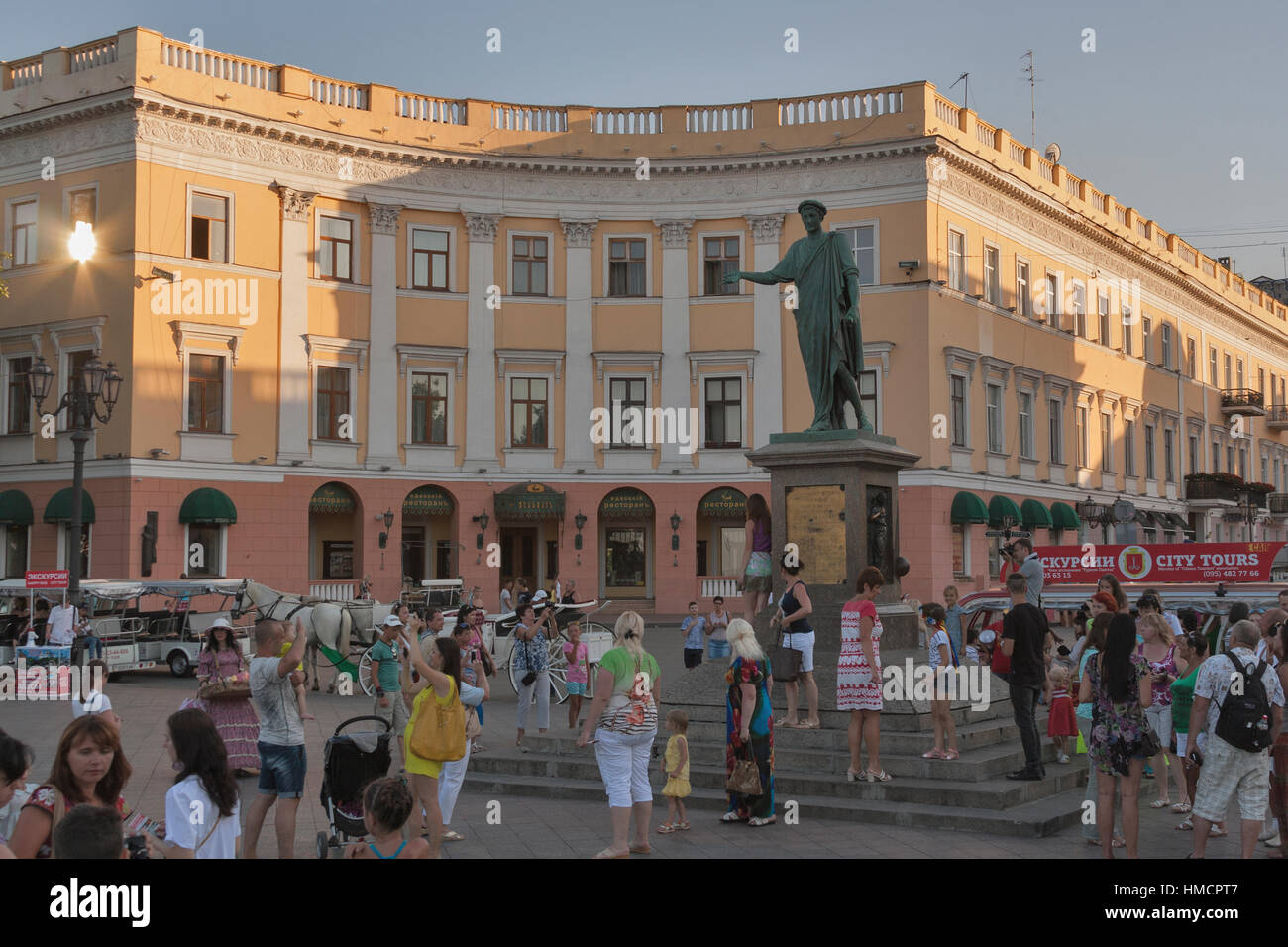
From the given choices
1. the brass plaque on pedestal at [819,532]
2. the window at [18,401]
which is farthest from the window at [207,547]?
the brass plaque on pedestal at [819,532]

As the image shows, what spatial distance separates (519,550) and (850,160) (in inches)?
600

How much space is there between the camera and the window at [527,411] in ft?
125

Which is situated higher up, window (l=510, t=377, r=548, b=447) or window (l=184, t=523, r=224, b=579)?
window (l=510, t=377, r=548, b=447)

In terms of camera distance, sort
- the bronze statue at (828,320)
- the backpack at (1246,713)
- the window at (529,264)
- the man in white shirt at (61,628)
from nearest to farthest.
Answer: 1. the backpack at (1246,713)
2. the bronze statue at (828,320)
3. the man in white shirt at (61,628)
4. the window at (529,264)

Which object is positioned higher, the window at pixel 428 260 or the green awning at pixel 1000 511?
the window at pixel 428 260

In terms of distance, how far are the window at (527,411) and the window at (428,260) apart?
3.65 meters

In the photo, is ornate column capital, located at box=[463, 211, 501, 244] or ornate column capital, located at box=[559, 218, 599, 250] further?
ornate column capital, located at box=[559, 218, 599, 250]

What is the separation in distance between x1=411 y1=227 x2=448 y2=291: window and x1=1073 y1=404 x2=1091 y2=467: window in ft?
77.5

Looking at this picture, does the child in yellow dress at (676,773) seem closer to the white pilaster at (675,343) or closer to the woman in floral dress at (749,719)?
the woman in floral dress at (749,719)

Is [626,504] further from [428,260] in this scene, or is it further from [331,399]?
[428,260]

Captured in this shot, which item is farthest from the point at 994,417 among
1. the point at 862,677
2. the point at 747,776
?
the point at 747,776

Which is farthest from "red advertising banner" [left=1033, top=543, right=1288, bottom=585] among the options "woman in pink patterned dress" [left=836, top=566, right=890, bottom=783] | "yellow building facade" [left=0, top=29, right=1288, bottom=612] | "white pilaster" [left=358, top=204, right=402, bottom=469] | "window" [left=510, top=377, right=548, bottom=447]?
"white pilaster" [left=358, top=204, right=402, bottom=469]

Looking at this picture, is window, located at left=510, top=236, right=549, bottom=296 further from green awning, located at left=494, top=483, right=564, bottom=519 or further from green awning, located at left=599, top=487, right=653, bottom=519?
green awning, located at left=599, top=487, right=653, bottom=519

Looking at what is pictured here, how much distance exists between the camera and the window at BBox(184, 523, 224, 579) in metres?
32.8
